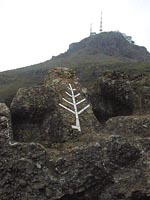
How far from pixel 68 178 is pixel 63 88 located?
4.87m

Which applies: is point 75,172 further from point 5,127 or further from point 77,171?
point 5,127

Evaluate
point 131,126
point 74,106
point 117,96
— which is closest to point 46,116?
point 74,106

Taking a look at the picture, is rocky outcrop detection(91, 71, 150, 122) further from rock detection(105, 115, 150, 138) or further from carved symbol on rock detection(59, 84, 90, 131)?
rock detection(105, 115, 150, 138)

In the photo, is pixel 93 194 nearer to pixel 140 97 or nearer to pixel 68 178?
pixel 68 178

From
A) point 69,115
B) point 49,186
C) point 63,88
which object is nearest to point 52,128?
point 69,115

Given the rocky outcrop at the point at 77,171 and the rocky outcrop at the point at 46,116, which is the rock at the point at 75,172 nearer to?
the rocky outcrop at the point at 77,171

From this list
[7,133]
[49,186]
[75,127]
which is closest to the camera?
[49,186]

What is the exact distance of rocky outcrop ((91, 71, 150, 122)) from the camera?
1619 centimetres

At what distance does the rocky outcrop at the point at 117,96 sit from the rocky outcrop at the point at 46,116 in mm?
832

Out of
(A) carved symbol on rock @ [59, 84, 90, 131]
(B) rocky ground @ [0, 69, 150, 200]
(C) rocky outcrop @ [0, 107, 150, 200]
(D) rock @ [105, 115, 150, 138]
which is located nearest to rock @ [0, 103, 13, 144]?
(B) rocky ground @ [0, 69, 150, 200]

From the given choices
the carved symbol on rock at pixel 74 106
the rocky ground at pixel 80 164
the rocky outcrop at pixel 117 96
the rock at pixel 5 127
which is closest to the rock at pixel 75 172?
the rocky ground at pixel 80 164

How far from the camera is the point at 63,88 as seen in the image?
53.0 feet

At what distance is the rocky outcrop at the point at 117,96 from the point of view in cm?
1619

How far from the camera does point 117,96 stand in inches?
648
